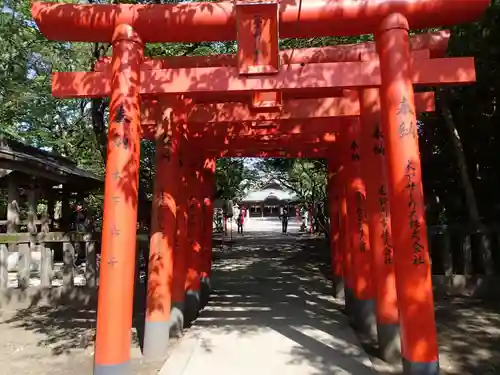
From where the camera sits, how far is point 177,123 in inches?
220

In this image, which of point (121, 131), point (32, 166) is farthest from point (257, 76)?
point (32, 166)

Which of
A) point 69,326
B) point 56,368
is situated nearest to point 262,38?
point 56,368

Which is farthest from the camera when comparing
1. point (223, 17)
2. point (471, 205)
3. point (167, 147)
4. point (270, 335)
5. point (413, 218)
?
point (471, 205)

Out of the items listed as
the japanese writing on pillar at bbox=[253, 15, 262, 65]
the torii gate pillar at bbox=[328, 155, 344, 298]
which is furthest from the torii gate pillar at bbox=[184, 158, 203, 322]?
the japanese writing on pillar at bbox=[253, 15, 262, 65]

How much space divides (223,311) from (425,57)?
199 inches

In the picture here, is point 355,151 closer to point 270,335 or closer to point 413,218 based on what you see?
point 413,218

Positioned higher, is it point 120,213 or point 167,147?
point 167,147

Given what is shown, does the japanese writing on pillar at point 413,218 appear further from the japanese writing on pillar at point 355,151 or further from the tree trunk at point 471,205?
the tree trunk at point 471,205

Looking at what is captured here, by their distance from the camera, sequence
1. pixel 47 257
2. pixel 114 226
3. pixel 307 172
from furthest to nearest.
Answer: pixel 307 172 < pixel 47 257 < pixel 114 226

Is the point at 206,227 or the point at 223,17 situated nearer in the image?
the point at 223,17

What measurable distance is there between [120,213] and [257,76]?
6.40 feet

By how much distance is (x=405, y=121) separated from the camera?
3.83 m

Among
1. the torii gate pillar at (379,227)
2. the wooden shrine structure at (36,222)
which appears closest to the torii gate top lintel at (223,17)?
the torii gate pillar at (379,227)

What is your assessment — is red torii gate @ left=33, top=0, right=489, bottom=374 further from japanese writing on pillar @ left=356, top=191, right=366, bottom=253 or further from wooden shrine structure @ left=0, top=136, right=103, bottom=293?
wooden shrine structure @ left=0, top=136, right=103, bottom=293
